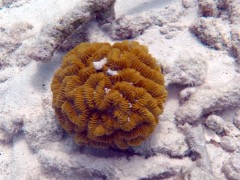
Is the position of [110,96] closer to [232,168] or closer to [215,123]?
[215,123]

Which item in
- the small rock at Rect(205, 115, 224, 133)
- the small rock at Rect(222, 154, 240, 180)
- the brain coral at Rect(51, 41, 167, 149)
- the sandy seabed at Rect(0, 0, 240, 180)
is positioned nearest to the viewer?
the brain coral at Rect(51, 41, 167, 149)

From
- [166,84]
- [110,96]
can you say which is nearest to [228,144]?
[166,84]

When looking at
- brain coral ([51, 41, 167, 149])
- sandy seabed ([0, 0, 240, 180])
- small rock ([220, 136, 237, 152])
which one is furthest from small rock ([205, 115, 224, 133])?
brain coral ([51, 41, 167, 149])

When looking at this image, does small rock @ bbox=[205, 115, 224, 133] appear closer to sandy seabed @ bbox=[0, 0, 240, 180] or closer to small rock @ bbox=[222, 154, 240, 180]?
sandy seabed @ bbox=[0, 0, 240, 180]

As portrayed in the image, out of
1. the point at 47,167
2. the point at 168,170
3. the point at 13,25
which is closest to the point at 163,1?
the point at 13,25

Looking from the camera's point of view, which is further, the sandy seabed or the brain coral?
the sandy seabed

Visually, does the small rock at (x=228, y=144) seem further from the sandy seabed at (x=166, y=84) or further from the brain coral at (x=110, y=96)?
the brain coral at (x=110, y=96)

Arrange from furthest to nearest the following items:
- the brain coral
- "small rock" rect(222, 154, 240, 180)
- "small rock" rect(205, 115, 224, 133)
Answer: "small rock" rect(205, 115, 224, 133) < "small rock" rect(222, 154, 240, 180) < the brain coral
